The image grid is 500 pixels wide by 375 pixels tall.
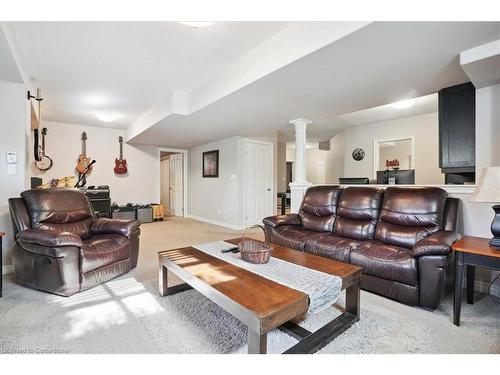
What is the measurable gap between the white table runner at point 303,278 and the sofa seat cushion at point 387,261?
80 centimetres

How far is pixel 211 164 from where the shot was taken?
6480mm

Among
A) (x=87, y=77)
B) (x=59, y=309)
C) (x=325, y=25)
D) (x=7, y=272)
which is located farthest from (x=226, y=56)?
(x=7, y=272)

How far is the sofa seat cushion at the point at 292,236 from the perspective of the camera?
281cm

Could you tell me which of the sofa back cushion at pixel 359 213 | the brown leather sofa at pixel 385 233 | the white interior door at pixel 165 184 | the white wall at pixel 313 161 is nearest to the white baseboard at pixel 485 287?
the brown leather sofa at pixel 385 233

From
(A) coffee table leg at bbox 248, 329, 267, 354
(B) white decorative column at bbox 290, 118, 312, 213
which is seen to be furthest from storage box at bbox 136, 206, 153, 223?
(A) coffee table leg at bbox 248, 329, 267, 354

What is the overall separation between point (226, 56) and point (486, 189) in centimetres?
258

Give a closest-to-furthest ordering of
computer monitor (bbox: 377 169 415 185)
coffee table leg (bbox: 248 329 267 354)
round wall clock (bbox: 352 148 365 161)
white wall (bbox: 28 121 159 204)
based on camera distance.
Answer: coffee table leg (bbox: 248 329 267 354)
computer monitor (bbox: 377 169 415 185)
white wall (bbox: 28 121 159 204)
round wall clock (bbox: 352 148 365 161)

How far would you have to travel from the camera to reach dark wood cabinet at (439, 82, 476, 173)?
2.58 m

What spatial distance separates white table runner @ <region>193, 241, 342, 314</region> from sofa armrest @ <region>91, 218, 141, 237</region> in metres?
1.33

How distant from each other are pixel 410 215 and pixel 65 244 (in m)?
3.14

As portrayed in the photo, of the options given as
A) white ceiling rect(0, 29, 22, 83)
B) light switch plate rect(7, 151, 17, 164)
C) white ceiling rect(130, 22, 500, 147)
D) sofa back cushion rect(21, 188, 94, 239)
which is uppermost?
white ceiling rect(0, 29, 22, 83)

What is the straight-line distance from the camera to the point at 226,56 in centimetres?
279

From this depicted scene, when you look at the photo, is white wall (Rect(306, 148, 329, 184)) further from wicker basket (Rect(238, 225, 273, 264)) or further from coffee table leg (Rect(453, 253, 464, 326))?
wicker basket (Rect(238, 225, 273, 264))
